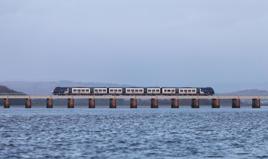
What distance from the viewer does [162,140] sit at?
226 ft

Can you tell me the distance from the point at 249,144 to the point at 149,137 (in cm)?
1152

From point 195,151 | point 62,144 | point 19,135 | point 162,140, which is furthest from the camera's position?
point 19,135

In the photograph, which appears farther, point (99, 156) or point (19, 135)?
point (19, 135)

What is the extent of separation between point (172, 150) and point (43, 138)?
17.5 meters

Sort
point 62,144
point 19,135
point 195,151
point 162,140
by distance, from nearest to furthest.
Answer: point 195,151
point 62,144
point 162,140
point 19,135

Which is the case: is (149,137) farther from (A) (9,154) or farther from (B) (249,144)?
(A) (9,154)

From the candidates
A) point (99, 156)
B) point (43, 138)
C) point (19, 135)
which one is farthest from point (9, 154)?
point (19, 135)

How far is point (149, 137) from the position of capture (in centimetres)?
7312

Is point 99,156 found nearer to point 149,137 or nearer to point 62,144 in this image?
point 62,144

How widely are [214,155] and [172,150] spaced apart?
4.70m

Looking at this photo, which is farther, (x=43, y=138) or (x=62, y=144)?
(x=43, y=138)

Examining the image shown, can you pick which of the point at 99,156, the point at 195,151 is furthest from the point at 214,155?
the point at 99,156

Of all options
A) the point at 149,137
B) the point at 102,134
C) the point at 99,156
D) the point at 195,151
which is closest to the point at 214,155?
the point at 195,151

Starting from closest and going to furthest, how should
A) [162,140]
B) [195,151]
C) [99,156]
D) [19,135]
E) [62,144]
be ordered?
1. [99,156]
2. [195,151]
3. [62,144]
4. [162,140]
5. [19,135]
